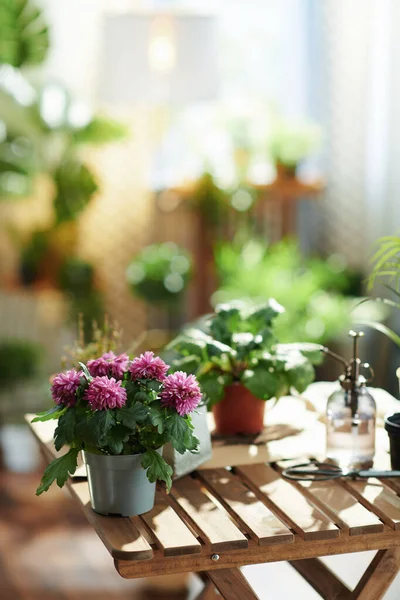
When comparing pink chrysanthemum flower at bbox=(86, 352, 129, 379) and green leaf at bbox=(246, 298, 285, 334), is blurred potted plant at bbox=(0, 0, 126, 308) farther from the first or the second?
pink chrysanthemum flower at bbox=(86, 352, 129, 379)

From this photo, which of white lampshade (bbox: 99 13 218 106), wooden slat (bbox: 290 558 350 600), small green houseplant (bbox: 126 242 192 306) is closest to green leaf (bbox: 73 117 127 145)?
white lampshade (bbox: 99 13 218 106)

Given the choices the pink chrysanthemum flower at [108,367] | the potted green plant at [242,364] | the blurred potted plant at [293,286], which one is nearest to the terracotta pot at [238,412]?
the potted green plant at [242,364]

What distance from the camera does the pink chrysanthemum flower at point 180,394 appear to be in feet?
5.46

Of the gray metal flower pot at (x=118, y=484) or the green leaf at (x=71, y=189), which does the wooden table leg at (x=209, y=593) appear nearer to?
the gray metal flower pot at (x=118, y=484)

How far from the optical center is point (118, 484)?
66.3 inches

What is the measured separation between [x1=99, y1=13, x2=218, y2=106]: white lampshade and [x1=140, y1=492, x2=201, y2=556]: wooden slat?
9.73 ft

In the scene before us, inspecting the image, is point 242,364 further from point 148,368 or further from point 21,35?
point 21,35

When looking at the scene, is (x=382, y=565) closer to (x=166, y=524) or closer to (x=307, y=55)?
(x=166, y=524)

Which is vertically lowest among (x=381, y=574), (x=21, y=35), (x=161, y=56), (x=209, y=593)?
(x=209, y=593)

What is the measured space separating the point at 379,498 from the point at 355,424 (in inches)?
7.2

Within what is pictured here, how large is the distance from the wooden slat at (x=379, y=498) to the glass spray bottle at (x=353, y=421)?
0.06m

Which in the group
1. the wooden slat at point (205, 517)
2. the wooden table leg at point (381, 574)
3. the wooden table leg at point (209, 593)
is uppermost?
the wooden slat at point (205, 517)

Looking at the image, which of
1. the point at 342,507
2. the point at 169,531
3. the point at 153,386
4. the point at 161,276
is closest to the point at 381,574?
the point at 342,507

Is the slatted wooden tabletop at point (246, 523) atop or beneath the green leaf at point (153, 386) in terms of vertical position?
beneath
